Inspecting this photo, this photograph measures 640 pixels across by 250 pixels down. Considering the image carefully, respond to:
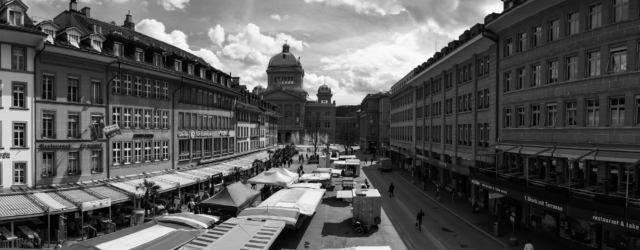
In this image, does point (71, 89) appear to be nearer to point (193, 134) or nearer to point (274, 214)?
point (193, 134)

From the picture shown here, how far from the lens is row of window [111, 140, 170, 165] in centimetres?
2944

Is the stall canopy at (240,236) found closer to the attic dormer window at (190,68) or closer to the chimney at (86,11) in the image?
the attic dormer window at (190,68)

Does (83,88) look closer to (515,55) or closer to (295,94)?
(515,55)

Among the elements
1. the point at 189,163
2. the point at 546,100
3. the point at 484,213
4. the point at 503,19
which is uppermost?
the point at 503,19

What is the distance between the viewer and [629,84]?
60.5 ft

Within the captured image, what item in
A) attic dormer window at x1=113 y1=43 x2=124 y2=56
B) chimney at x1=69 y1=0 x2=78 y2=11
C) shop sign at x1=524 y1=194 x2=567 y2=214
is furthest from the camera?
chimney at x1=69 y1=0 x2=78 y2=11

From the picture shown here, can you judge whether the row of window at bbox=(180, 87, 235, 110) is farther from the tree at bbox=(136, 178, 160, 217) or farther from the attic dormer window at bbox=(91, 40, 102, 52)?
the tree at bbox=(136, 178, 160, 217)

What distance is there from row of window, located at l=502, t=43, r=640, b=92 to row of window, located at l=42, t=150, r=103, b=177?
28.0 meters

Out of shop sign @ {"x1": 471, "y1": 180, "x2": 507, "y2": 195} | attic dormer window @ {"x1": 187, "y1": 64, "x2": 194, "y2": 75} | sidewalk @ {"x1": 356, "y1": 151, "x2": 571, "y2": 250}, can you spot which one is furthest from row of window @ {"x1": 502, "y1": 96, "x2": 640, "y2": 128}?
attic dormer window @ {"x1": 187, "y1": 64, "x2": 194, "y2": 75}

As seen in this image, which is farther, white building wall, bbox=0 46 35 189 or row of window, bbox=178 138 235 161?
row of window, bbox=178 138 235 161

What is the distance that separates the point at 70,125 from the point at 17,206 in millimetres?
7130

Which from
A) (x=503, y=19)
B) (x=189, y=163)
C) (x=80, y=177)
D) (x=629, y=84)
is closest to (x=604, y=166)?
(x=629, y=84)

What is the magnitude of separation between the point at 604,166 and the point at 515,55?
989 centimetres

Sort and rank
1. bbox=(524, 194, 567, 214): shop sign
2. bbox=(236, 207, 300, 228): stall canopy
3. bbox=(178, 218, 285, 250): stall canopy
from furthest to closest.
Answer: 1. bbox=(236, 207, 300, 228): stall canopy
2. bbox=(524, 194, 567, 214): shop sign
3. bbox=(178, 218, 285, 250): stall canopy
